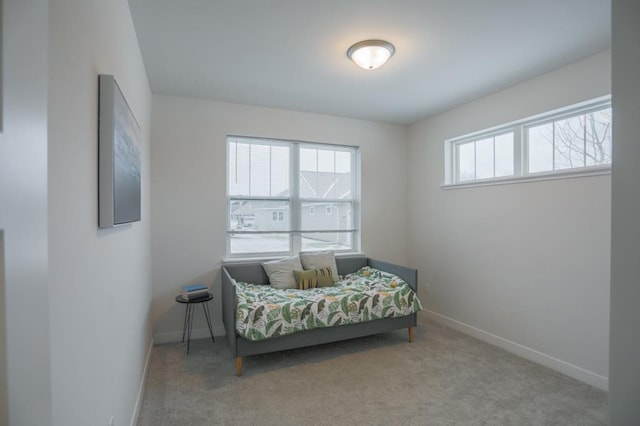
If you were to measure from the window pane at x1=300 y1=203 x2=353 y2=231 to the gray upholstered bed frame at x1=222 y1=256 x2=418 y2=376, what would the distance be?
0.49 m

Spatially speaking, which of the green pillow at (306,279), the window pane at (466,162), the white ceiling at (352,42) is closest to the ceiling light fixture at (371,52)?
the white ceiling at (352,42)

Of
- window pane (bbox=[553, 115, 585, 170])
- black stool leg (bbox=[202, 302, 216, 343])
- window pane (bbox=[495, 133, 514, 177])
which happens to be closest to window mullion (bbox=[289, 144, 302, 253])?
black stool leg (bbox=[202, 302, 216, 343])

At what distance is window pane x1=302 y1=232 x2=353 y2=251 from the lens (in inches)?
165

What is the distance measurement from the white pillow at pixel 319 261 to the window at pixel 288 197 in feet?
0.95

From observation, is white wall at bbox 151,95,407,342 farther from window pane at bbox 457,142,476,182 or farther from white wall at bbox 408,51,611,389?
white wall at bbox 408,51,611,389

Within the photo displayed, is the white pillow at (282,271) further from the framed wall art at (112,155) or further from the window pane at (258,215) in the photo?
the framed wall art at (112,155)

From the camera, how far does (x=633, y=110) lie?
0.98m

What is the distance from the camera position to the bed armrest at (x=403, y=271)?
3.39m

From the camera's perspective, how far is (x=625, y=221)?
1.00m

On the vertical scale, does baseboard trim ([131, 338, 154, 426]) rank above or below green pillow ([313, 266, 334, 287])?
below

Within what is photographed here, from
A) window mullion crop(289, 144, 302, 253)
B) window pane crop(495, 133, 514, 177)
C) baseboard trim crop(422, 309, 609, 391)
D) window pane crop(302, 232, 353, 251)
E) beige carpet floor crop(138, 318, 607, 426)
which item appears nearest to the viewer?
beige carpet floor crop(138, 318, 607, 426)

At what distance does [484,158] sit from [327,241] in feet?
7.01

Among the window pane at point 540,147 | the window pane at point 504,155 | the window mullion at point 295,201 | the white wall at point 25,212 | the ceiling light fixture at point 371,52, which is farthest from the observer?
the window mullion at point 295,201

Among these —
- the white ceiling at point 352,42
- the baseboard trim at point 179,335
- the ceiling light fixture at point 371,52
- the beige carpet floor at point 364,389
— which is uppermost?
the white ceiling at point 352,42
